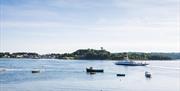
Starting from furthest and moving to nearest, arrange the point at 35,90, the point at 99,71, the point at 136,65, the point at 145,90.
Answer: the point at 136,65
the point at 99,71
the point at 145,90
the point at 35,90

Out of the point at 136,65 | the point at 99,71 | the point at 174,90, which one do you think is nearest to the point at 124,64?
the point at 136,65

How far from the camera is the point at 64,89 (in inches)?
2269

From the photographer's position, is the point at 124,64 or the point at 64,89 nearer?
the point at 64,89

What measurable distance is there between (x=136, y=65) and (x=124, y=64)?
5.59 meters

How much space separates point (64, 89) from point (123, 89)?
32.0 feet

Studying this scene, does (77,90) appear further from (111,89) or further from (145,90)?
(145,90)

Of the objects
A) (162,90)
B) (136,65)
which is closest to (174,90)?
(162,90)

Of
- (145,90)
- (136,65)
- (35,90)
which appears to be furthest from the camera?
(136,65)

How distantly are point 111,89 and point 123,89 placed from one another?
2114 mm

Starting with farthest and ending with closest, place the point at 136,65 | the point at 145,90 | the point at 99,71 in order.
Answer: the point at 136,65 → the point at 99,71 → the point at 145,90

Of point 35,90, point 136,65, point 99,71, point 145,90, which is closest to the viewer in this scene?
point 35,90

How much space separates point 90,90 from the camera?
57531 millimetres

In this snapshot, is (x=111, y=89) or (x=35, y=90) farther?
(x=111, y=89)

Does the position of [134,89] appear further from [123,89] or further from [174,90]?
[174,90]
